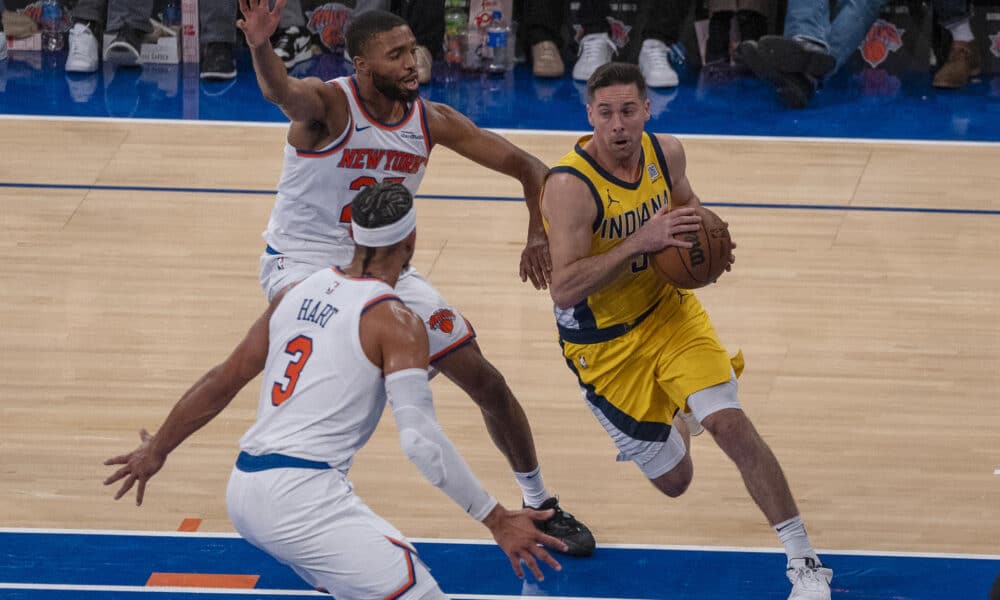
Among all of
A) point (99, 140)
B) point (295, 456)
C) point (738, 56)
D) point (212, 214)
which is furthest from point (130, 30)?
point (295, 456)

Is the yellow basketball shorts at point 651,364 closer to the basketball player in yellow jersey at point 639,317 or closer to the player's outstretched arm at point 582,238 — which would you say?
the basketball player in yellow jersey at point 639,317

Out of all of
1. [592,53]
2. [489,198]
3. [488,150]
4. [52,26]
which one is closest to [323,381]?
[488,150]

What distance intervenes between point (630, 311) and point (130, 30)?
751 cm

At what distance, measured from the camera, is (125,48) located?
12.1 m

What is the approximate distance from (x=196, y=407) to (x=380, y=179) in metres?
1.50

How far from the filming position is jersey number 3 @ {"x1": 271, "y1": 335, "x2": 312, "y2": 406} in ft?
14.7

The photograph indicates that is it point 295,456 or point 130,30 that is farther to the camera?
point 130,30

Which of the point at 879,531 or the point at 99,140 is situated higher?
the point at 879,531

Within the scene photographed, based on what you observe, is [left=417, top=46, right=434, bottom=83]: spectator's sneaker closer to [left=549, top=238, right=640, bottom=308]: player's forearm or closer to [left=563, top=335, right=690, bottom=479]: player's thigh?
[left=563, top=335, right=690, bottom=479]: player's thigh

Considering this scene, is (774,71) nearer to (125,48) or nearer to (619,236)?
(125,48)

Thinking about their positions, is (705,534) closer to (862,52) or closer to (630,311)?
(630,311)

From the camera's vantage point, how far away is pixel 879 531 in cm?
611

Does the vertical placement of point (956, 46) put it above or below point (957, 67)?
above

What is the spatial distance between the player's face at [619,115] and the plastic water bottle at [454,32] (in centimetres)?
675
